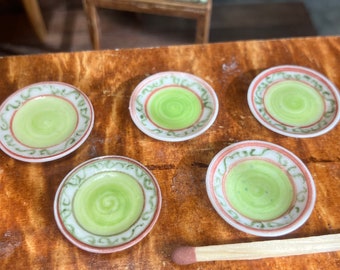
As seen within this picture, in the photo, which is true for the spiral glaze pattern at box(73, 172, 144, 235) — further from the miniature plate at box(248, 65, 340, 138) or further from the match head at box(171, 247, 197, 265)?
the miniature plate at box(248, 65, 340, 138)

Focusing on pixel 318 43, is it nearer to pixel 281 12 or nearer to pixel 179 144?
pixel 179 144

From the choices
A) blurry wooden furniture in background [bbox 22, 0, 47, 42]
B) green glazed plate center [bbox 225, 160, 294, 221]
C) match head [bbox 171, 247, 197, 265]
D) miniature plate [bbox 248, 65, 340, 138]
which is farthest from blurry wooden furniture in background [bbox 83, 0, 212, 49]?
match head [bbox 171, 247, 197, 265]

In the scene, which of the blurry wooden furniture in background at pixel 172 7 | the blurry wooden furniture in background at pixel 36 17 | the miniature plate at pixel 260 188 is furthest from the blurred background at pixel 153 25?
the miniature plate at pixel 260 188

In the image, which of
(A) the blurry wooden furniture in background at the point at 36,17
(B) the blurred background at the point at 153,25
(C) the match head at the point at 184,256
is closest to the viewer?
(C) the match head at the point at 184,256

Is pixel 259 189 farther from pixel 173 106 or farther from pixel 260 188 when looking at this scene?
pixel 173 106

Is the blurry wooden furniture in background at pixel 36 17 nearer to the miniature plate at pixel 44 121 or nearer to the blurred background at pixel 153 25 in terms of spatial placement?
the blurred background at pixel 153 25

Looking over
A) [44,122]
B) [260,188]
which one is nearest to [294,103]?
[260,188]
